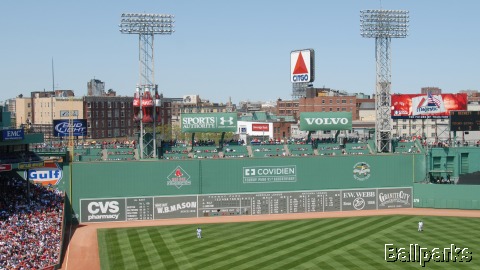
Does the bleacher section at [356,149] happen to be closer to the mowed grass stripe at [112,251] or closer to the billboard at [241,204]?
the billboard at [241,204]

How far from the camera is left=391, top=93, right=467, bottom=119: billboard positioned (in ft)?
242

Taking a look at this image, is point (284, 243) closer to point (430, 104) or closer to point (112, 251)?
point (112, 251)

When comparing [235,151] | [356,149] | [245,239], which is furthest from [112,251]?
[356,149]

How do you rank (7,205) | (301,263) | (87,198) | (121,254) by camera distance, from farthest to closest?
(87,198)
(7,205)
(121,254)
(301,263)

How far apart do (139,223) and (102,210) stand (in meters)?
3.97

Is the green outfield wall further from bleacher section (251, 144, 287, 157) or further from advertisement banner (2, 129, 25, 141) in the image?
advertisement banner (2, 129, 25, 141)

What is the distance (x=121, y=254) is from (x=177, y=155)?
63.8 feet

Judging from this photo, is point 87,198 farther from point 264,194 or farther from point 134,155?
point 264,194

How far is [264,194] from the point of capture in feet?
210

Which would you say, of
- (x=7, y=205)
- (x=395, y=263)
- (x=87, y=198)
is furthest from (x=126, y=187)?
(x=395, y=263)

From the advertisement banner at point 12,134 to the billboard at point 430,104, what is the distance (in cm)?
4419

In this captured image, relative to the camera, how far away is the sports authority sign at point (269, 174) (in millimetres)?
63531

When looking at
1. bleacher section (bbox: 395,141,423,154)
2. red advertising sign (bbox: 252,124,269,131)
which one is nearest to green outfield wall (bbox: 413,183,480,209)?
bleacher section (bbox: 395,141,423,154)

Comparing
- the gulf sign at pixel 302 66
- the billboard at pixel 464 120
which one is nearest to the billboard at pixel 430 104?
the billboard at pixel 464 120
